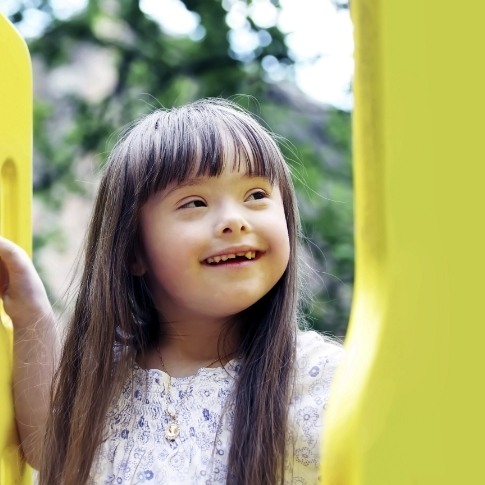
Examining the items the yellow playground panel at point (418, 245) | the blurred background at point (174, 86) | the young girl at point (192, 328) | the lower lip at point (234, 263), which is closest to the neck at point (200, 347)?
the young girl at point (192, 328)

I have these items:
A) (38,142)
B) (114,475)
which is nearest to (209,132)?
(114,475)

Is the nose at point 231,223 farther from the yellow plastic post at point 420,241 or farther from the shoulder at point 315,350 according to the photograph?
the yellow plastic post at point 420,241

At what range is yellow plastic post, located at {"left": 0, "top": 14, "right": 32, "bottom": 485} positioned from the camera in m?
1.19

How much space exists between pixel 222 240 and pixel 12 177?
313 mm

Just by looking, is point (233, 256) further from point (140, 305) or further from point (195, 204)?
point (140, 305)

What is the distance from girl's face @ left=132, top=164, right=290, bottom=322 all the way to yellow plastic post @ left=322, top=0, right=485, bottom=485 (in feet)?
1.56

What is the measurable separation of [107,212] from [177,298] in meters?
0.15

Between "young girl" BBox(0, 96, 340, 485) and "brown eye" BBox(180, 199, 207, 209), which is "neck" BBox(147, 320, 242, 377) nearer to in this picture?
"young girl" BBox(0, 96, 340, 485)

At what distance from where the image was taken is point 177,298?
1.17 meters

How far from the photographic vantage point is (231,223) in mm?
1072

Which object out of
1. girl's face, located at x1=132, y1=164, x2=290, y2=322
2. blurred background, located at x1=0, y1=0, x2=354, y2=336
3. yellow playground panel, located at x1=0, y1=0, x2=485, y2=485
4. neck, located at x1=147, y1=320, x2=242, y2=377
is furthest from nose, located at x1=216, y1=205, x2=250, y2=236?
blurred background, located at x1=0, y1=0, x2=354, y2=336

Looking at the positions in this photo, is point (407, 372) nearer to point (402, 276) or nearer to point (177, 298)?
point (402, 276)

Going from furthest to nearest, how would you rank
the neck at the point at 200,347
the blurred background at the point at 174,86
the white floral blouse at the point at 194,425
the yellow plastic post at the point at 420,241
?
the blurred background at the point at 174,86, the neck at the point at 200,347, the white floral blouse at the point at 194,425, the yellow plastic post at the point at 420,241

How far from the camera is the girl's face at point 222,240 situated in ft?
3.58
